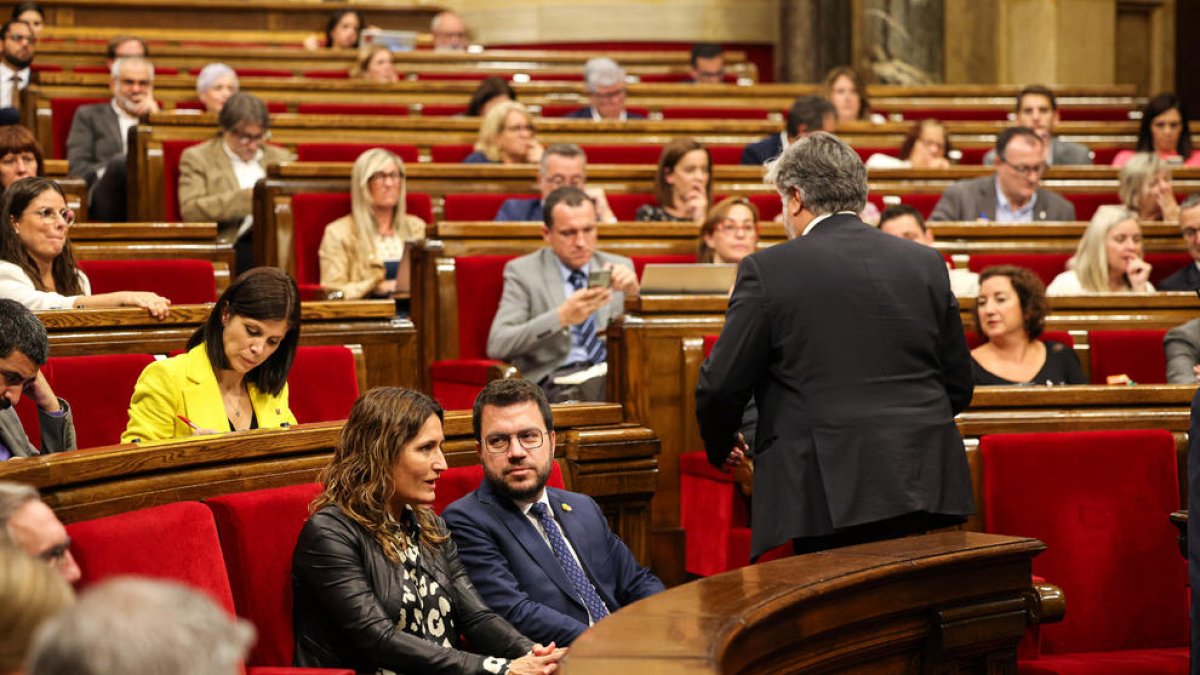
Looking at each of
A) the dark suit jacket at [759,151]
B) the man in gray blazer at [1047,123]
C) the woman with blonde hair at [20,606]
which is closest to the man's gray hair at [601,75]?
the dark suit jacket at [759,151]

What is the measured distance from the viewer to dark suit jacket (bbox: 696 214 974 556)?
2443mm

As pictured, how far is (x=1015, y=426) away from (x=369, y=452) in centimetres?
145

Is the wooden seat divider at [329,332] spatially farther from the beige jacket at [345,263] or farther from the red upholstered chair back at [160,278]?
the beige jacket at [345,263]

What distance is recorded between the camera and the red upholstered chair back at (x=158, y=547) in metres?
2.04

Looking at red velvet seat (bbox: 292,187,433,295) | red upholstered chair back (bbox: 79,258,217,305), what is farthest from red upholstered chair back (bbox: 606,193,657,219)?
red upholstered chair back (bbox: 79,258,217,305)

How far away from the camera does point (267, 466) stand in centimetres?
251

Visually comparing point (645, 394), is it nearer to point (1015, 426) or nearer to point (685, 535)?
point (685, 535)

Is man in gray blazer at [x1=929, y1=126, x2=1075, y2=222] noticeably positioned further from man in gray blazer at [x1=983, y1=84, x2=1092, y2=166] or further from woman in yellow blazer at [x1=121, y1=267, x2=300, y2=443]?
woman in yellow blazer at [x1=121, y1=267, x2=300, y2=443]

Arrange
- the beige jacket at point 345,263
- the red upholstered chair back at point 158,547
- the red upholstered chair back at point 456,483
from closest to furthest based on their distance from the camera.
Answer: the red upholstered chair back at point 158,547
the red upholstered chair back at point 456,483
the beige jacket at point 345,263

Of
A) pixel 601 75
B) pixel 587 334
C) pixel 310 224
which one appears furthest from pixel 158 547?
pixel 601 75

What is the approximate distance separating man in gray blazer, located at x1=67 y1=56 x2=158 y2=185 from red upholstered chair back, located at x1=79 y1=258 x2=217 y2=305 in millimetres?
1918

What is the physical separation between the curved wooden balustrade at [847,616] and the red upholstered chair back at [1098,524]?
2.37ft

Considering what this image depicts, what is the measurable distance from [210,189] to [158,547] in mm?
3309

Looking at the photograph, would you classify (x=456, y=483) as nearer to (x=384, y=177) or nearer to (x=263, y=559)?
(x=263, y=559)
